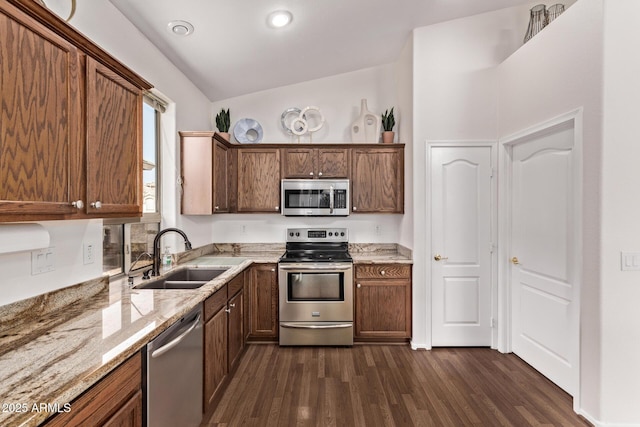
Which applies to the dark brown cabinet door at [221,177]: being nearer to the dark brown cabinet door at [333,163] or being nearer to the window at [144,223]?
the window at [144,223]

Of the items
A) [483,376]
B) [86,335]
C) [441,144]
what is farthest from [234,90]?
[483,376]

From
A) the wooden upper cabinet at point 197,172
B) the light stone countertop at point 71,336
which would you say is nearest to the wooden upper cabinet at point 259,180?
the wooden upper cabinet at point 197,172

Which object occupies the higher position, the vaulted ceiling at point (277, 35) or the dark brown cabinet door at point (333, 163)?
the vaulted ceiling at point (277, 35)

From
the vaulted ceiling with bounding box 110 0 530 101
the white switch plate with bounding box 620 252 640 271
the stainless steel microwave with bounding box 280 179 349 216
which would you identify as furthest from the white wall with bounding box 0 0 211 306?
the white switch plate with bounding box 620 252 640 271

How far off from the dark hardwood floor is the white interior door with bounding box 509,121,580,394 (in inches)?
11.1

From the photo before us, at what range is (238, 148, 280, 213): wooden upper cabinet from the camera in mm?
3781

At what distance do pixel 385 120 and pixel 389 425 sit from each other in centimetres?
302

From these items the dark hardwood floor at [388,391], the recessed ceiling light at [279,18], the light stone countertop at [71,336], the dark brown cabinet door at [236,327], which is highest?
the recessed ceiling light at [279,18]

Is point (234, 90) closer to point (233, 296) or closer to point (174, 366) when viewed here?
point (233, 296)

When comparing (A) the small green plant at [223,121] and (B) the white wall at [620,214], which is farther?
(A) the small green plant at [223,121]

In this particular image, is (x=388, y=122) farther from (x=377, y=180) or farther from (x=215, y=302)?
(x=215, y=302)

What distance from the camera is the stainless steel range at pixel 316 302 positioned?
3.34 meters

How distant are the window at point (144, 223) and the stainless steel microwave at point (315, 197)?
1.33 m

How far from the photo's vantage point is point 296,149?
378 centimetres
